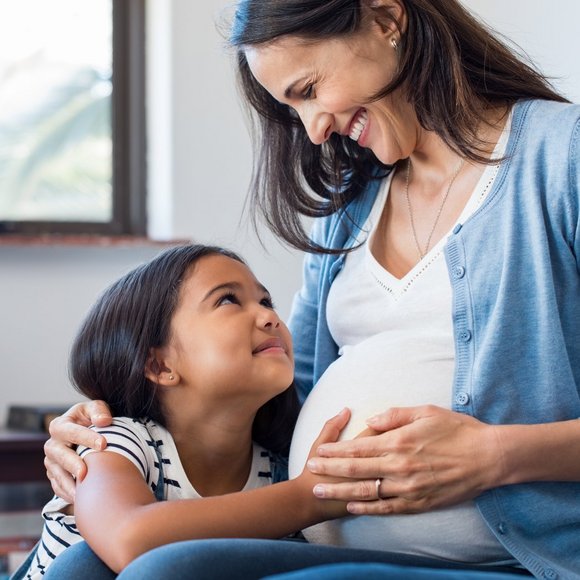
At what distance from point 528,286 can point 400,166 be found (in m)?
0.39

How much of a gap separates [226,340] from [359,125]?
0.36 metres

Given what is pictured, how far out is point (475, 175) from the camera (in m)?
1.41

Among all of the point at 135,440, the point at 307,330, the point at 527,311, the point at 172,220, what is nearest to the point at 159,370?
the point at 135,440

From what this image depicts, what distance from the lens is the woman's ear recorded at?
140 centimetres

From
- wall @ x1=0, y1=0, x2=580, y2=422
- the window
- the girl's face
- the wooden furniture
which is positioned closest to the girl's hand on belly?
the girl's face

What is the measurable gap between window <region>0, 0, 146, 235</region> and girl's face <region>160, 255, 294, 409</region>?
171 centimetres

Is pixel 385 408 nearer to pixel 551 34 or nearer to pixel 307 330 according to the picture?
pixel 307 330

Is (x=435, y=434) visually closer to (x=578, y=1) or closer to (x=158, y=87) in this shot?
(x=578, y=1)

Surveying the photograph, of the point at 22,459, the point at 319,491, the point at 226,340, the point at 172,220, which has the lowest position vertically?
the point at 22,459

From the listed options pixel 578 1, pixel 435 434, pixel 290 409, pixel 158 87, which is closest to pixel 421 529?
pixel 435 434

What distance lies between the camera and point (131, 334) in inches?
56.9

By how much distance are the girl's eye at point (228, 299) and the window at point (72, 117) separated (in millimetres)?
1722

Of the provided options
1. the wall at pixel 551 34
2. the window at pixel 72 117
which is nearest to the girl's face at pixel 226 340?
the wall at pixel 551 34

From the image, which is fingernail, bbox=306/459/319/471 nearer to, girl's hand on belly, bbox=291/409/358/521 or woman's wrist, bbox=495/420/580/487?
girl's hand on belly, bbox=291/409/358/521
